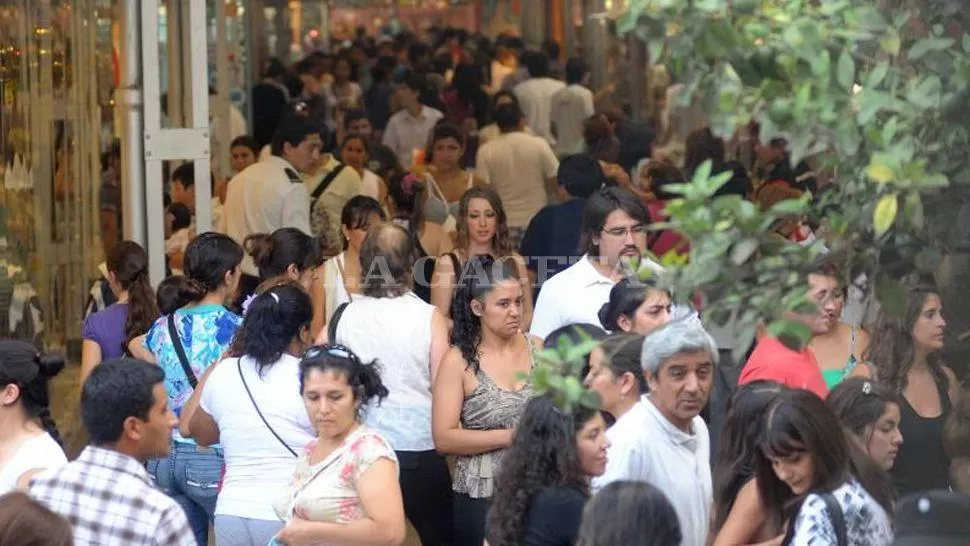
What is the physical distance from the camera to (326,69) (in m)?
24.4

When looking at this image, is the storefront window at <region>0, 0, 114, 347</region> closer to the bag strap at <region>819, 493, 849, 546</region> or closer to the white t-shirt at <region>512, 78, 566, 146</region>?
the bag strap at <region>819, 493, 849, 546</region>

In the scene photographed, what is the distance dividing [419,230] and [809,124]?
19.0 feet

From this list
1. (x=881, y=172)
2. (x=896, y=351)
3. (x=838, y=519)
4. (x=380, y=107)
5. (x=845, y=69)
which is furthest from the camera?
(x=380, y=107)

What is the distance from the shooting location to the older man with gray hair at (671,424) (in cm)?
489

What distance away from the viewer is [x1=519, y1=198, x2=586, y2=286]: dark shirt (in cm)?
920

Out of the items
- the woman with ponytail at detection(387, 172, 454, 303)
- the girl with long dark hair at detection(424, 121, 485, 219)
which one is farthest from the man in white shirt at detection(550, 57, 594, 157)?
the woman with ponytail at detection(387, 172, 454, 303)

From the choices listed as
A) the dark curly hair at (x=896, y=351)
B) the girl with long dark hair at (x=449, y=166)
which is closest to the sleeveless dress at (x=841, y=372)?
the dark curly hair at (x=896, y=351)

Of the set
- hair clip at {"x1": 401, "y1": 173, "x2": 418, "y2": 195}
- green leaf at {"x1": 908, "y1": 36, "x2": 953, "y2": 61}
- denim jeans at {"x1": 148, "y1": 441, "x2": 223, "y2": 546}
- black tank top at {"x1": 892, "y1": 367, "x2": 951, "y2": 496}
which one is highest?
green leaf at {"x1": 908, "y1": 36, "x2": 953, "y2": 61}

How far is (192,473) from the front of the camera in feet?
20.9

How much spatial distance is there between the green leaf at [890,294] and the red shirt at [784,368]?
210 cm

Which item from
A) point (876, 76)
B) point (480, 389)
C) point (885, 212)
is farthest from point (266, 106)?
point (885, 212)

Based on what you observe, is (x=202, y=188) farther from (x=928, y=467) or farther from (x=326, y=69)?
(x=326, y=69)

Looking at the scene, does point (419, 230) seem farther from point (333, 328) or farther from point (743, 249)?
point (743, 249)

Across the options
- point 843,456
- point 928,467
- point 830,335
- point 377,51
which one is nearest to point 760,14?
point 843,456
